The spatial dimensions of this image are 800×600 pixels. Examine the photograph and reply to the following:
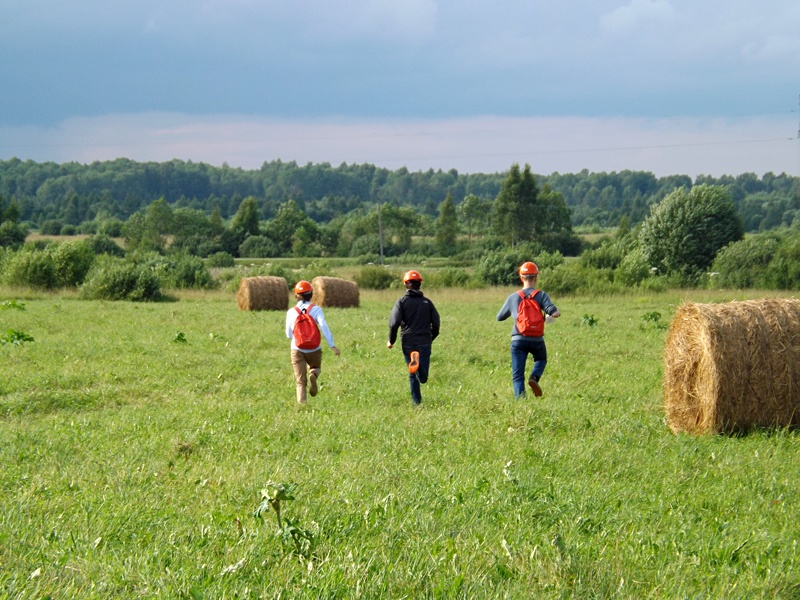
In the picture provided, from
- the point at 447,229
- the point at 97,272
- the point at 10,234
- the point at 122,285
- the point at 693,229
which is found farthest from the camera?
the point at 447,229

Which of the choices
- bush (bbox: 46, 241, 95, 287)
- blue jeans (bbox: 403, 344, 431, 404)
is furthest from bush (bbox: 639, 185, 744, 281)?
blue jeans (bbox: 403, 344, 431, 404)

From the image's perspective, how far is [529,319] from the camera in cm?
1163

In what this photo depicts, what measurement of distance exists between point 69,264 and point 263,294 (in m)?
15.3

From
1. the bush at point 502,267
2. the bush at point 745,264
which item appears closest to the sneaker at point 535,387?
the bush at point 745,264


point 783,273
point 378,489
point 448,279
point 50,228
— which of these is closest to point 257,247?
point 50,228

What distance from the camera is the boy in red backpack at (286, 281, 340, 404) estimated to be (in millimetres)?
11906

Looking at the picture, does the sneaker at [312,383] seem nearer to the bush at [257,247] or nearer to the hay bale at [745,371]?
the hay bale at [745,371]

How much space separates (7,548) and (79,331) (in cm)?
1639

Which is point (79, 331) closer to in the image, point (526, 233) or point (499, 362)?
point (499, 362)

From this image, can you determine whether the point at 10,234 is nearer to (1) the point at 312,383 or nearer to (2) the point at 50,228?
(2) the point at 50,228

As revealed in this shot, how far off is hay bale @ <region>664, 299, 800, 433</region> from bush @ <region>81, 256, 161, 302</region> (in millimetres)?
30004

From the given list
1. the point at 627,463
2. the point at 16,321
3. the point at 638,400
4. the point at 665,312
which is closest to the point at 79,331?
the point at 16,321

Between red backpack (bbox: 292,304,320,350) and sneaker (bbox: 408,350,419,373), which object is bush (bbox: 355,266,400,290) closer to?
red backpack (bbox: 292,304,320,350)

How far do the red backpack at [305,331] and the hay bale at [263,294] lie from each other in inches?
733
